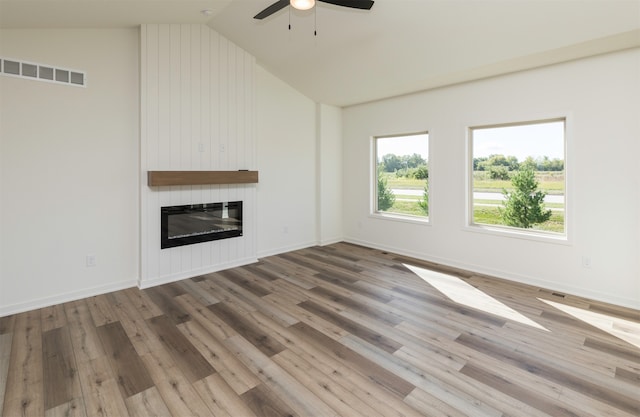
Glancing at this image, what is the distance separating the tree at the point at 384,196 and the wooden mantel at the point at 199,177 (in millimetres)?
2443

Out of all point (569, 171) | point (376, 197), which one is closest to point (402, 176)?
point (376, 197)

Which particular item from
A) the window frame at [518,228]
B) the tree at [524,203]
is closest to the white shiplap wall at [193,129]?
the window frame at [518,228]

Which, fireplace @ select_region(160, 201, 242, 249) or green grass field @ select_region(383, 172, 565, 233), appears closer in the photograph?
green grass field @ select_region(383, 172, 565, 233)

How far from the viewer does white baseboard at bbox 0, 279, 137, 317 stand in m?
3.30

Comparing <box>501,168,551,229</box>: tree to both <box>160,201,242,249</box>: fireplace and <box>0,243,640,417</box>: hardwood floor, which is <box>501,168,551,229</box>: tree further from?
<box>160,201,242,249</box>: fireplace

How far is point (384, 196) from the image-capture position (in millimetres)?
6094

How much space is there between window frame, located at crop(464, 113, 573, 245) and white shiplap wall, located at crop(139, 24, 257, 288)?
10.7 ft

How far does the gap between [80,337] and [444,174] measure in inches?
A: 189

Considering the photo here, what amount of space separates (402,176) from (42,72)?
5.05 metres

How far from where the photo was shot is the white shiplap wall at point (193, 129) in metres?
4.06

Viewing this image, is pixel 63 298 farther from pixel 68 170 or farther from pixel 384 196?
pixel 384 196

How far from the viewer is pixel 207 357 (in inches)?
99.2

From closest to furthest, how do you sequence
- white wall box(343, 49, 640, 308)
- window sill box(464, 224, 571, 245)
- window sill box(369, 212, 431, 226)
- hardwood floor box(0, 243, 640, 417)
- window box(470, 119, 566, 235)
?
hardwood floor box(0, 243, 640, 417), white wall box(343, 49, 640, 308), window sill box(464, 224, 571, 245), window box(470, 119, 566, 235), window sill box(369, 212, 431, 226)

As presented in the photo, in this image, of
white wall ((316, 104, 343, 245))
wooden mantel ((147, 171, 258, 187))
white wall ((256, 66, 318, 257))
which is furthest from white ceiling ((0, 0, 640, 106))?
wooden mantel ((147, 171, 258, 187))
